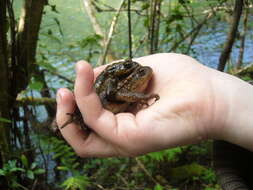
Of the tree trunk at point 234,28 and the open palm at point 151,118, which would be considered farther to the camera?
the tree trunk at point 234,28

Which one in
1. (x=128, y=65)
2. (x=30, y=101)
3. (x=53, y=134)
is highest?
(x=128, y=65)

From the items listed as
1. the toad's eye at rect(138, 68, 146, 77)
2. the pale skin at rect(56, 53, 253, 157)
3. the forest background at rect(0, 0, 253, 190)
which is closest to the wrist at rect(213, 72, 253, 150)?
the pale skin at rect(56, 53, 253, 157)

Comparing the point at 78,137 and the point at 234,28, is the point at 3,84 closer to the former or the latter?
the point at 78,137

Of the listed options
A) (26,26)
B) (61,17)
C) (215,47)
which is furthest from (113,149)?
(61,17)

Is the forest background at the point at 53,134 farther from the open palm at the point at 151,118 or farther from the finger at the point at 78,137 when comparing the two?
the open palm at the point at 151,118

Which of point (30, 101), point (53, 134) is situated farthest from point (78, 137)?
point (53, 134)

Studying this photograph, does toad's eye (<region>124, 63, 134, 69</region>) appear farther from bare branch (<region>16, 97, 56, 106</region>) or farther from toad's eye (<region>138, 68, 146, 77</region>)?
bare branch (<region>16, 97, 56, 106</region>)

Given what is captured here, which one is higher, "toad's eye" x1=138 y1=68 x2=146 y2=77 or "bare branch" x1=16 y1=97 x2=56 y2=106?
"toad's eye" x1=138 y1=68 x2=146 y2=77

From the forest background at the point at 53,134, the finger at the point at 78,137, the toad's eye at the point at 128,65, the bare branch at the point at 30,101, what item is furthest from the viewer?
the bare branch at the point at 30,101

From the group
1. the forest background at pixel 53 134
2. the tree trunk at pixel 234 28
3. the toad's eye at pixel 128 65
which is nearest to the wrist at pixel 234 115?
the toad's eye at pixel 128 65
